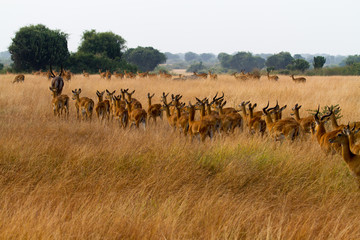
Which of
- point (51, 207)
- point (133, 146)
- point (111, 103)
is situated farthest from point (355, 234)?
point (111, 103)

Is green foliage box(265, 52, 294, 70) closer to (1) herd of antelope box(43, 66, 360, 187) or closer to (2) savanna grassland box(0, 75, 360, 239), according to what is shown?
(1) herd of antelope box(43, 66, 360, 187)

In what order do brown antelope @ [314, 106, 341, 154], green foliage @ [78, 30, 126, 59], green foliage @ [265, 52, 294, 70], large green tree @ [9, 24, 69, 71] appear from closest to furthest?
brown antelope @ [314, 106, 341, 154]
large green tree @ [9, 24, 69, 71]
green foliage @ [78, 30, 126, 59]
green foliage @ [265, 52, 294, 70]

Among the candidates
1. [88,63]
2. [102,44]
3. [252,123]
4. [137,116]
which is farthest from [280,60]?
[252,123]

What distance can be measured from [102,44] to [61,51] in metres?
8.42

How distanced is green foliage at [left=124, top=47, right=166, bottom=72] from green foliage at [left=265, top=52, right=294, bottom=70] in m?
27.0

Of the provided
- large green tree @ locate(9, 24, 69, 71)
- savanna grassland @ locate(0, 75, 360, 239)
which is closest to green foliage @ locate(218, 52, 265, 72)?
large green tree @ locate(9, 24, 69, 71)

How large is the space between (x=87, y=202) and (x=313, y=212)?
2.58 metres

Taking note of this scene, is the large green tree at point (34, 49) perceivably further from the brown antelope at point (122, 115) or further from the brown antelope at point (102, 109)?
the brown antelope at point (122, 115)

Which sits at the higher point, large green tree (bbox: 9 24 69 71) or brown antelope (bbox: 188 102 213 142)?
large green tree (bbox: 9 24 69 71)

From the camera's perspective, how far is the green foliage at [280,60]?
89312 millimetres

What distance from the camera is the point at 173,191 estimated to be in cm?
468

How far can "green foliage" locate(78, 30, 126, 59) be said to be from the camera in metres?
49.9

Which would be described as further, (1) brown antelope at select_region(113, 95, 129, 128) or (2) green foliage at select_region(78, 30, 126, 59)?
(2) green foliage at select_region(78, 30, 126, 59)

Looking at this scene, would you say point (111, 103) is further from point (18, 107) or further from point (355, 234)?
point (355, 234)
